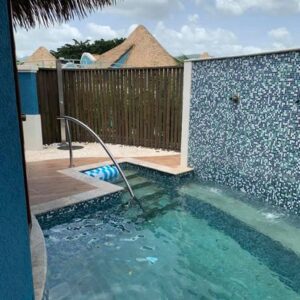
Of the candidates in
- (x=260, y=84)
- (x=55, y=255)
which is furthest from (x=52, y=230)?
(x=260, y=84)

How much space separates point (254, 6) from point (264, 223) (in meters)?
12.7

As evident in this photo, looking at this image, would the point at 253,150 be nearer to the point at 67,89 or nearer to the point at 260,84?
the point at 260,84

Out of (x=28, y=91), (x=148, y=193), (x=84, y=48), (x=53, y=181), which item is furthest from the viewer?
(x=84, y=48)

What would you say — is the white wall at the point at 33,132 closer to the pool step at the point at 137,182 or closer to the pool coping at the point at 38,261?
the pool step at the point at 137,182

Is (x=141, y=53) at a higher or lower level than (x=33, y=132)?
higher

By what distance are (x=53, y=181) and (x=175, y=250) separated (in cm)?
278

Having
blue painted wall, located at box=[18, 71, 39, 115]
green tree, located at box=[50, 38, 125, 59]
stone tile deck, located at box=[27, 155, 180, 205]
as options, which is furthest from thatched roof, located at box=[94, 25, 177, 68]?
green tree, located at box=[50, 38, 125, 59]

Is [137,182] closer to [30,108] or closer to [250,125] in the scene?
[250,125]

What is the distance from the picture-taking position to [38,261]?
2.86 m

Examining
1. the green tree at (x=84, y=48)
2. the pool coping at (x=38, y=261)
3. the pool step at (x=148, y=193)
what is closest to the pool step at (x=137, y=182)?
the pool step at (x=148, y=193)

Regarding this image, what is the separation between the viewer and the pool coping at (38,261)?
2.44 meters

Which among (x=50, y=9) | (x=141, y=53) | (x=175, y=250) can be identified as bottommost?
(x=175, y=250)

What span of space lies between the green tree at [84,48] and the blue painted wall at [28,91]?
41.1 m

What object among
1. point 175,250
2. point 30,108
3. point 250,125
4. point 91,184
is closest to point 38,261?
point 175,250
